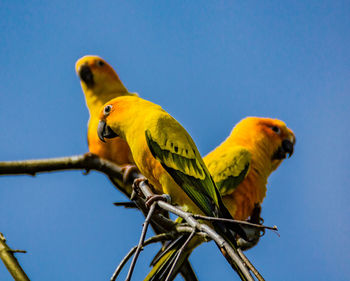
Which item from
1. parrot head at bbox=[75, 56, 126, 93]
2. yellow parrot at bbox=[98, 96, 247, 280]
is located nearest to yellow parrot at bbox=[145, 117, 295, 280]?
yellow parrot at bbox=[98, 96, 247, 280]

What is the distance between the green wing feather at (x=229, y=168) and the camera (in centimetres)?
412

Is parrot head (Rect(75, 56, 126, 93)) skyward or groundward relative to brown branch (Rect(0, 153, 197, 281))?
skyward

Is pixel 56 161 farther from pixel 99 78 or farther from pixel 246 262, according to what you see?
pixel 99 78

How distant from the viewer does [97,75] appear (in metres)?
6.21

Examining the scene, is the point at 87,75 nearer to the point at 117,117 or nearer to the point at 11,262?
the point at 117,117

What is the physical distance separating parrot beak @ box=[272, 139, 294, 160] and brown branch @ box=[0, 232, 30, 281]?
355 cm

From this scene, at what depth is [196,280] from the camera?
11.6 feet

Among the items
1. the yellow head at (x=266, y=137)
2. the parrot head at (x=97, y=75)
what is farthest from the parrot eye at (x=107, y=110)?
the parrot head at (x=97, y=75)

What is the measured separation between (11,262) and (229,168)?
7.99 feet

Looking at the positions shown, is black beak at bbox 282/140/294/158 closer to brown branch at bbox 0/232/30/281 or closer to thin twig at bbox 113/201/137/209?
thin twig at bbox 113/201/137/209

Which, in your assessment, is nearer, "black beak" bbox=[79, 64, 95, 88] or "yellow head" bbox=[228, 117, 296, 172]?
"yellow head" bbox=[228, 117, 296, 172]

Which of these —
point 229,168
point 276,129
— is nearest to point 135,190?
point 229,168

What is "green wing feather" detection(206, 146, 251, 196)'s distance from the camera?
13.5 feet

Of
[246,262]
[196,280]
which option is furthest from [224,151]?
[246,262]
